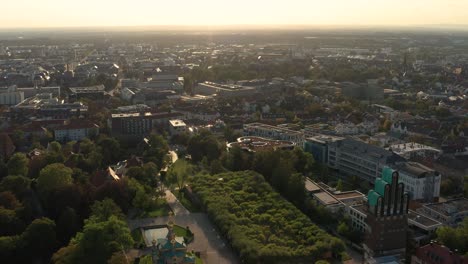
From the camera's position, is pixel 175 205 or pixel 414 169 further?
pixel 414 169

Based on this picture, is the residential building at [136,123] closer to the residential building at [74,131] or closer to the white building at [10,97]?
the residential building at [74,131]

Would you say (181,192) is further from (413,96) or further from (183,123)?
(413,96)

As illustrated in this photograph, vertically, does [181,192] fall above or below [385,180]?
below

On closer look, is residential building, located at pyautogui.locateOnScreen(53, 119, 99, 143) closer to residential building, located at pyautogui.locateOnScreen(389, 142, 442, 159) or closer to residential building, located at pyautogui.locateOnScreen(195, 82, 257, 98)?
residential building, located at pyautogui.locateOnScreen(195, 82, 257, 98)

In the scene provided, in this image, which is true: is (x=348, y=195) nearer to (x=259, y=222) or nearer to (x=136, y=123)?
(x=259, y=222)

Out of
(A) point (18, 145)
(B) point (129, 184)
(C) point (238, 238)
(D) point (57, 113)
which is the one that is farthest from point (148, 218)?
(D) point (57, 113)

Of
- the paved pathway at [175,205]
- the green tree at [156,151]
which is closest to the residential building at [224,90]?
the green tree at [156,151]

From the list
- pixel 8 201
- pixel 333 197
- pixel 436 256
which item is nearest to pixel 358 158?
pixel 333 197
